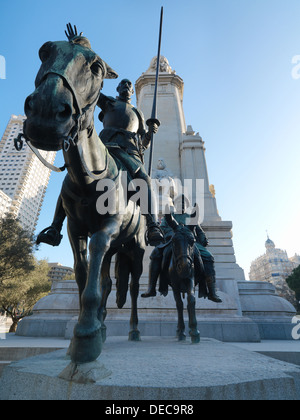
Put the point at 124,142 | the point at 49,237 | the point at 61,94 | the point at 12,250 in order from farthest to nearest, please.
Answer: the point at 12,250
the point at 124,142
the point at 49,237
the point at 61,94

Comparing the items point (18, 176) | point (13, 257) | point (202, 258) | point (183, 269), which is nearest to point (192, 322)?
point (183, 269)

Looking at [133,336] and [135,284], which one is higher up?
[135,284]

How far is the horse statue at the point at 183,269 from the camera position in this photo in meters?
5.12

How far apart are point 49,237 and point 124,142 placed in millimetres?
2078

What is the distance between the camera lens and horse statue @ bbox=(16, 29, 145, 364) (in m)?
1.86

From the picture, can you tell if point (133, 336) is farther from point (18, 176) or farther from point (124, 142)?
point (18, 176)

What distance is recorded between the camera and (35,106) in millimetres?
1812

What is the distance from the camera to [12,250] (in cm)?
1942

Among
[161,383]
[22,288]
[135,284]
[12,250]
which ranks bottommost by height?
[161,383]

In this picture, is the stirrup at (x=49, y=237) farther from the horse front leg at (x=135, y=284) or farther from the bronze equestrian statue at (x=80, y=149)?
the horse front leg at (x=135, y=284)

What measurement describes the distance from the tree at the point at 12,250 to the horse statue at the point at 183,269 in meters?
16.8

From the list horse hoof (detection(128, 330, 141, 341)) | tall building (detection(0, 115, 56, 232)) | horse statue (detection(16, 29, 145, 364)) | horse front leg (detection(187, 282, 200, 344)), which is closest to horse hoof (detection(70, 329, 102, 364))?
horse statue (detection(16, 29, 145, 364))
